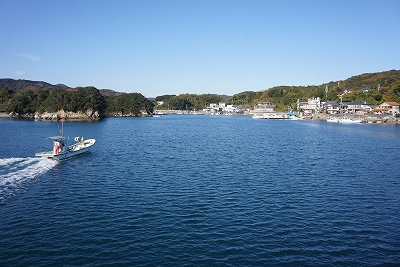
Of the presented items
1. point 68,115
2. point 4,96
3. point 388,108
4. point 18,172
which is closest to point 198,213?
point 18,172

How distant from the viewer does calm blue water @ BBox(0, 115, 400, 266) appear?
10.8m

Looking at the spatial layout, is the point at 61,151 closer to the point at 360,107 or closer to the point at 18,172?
the point at 18,172

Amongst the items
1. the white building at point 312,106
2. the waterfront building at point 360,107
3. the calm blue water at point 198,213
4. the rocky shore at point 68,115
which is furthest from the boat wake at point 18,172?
the white building at point 312,106

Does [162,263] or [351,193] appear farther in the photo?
[351,193]

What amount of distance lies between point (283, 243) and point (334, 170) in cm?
1503

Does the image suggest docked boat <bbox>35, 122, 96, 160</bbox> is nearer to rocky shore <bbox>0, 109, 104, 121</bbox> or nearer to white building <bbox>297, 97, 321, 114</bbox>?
rocky shore <bbox>0, 109, 104, 121</bbox>

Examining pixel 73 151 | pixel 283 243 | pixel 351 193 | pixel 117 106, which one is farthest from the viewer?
pixel 117 106

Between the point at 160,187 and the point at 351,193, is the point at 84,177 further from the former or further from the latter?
the point at 351,193

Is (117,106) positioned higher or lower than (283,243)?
higher

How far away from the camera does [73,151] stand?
2992 cm

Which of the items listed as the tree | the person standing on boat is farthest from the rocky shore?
the person standing on boat

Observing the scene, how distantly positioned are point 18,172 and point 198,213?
14.8 metres

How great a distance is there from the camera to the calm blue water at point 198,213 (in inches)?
424

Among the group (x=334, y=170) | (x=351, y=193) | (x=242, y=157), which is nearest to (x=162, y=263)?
(x=351, y=193)
